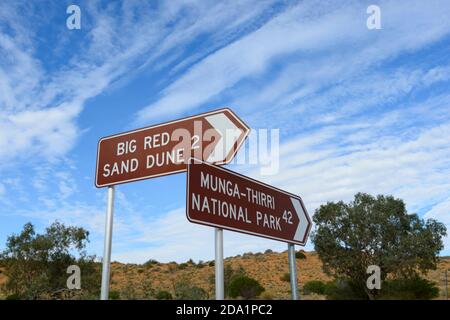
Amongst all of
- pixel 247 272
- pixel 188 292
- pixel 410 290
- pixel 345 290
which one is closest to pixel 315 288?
pixel 345 290

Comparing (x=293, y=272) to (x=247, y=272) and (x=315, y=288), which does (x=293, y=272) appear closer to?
(x=315, y=288)

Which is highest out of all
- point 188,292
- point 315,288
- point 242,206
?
point 242,206

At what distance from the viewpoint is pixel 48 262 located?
99.8ft

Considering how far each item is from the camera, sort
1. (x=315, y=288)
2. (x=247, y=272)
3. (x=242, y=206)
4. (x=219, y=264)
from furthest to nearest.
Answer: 1. (x=247, y=272)
2. (x=315, y=288)
3. (x=242, y=206)
4. (x=219, y=264)

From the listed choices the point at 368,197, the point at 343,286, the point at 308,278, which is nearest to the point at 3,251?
the point at 343,286

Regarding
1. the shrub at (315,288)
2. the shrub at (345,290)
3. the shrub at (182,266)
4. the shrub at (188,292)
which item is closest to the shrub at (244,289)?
the shrub at (315,288)

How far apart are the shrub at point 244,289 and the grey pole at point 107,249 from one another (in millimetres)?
33390

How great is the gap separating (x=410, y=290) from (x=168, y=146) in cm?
3289

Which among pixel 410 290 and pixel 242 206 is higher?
pixel 242 206

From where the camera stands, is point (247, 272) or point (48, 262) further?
point (247, 272)

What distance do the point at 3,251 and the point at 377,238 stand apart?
28618 millimetres

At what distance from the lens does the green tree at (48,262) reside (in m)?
29.9

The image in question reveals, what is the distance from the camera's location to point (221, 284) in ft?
15.5
